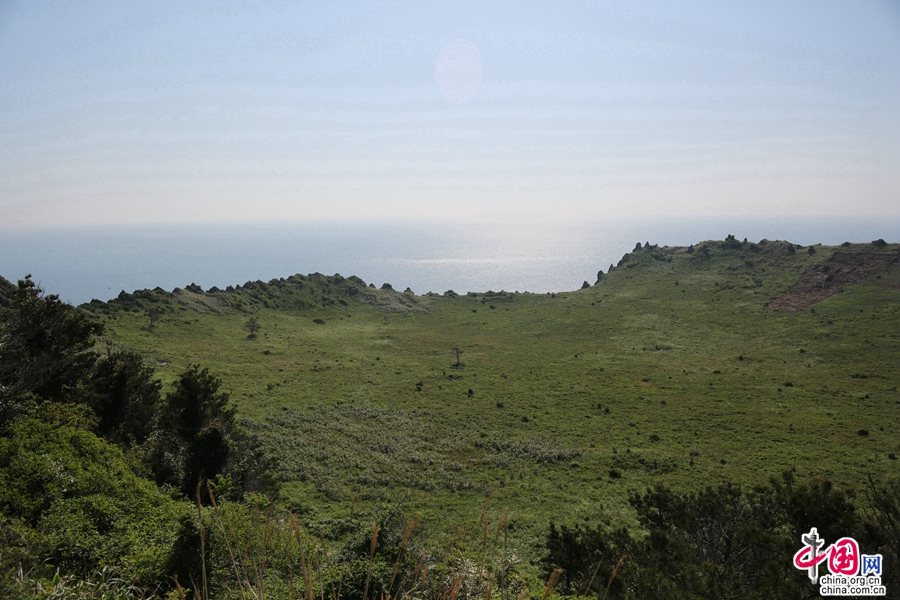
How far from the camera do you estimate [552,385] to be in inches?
2130

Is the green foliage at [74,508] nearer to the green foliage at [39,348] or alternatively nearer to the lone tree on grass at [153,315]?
the green foliage at [39,348]

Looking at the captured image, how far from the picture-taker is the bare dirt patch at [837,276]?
7825 centimetres

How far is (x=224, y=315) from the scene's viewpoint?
78.9 metres

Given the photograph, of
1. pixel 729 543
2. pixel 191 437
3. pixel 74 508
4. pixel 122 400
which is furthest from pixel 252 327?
pixel 729 543

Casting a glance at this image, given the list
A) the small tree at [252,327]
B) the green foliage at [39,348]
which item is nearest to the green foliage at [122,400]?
the green foliage at [39,348]

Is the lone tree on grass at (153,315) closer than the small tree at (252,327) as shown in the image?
Yes

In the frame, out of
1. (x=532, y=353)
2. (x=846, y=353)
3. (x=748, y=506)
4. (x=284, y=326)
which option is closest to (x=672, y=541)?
(x=748, y=506)

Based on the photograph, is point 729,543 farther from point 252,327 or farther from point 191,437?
point 252,327

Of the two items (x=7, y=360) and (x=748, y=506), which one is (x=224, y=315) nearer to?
(x=7, y=360)

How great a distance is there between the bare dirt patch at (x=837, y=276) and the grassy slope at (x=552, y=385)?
89.9 inches

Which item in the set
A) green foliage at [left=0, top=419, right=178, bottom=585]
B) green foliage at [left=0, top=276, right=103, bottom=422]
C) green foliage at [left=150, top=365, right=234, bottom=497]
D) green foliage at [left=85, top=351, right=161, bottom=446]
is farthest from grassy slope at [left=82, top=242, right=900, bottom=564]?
green foliage at [left=0, top=276, right=103, bottom=422]

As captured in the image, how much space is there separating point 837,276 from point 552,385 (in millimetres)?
67508

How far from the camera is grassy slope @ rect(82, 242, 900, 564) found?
30.8 meters

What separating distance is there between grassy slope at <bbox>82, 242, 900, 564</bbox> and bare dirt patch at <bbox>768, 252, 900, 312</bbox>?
228 cm
